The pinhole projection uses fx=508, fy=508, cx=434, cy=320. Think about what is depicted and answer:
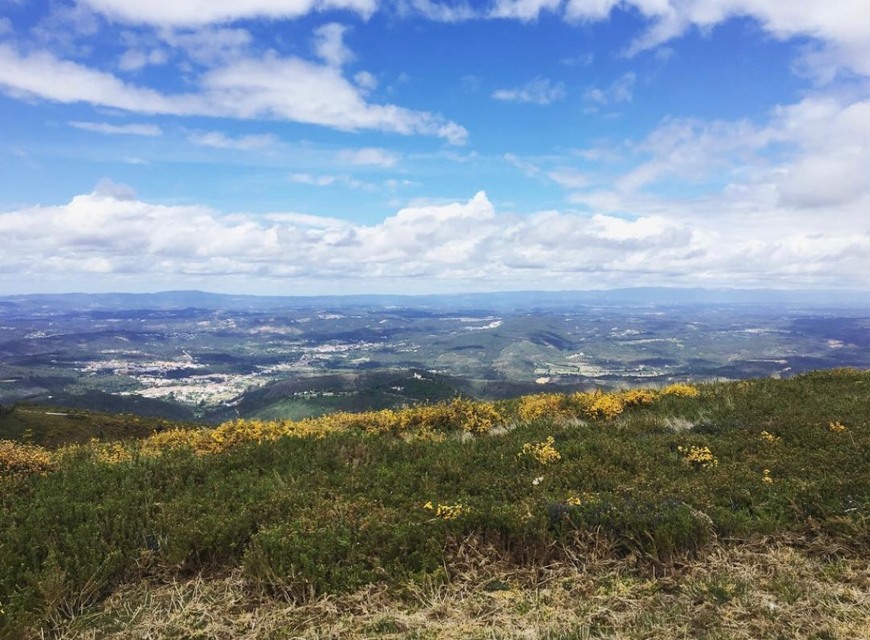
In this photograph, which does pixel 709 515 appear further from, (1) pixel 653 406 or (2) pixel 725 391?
(2) pixel 725 391

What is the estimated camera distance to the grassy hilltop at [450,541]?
586 cm

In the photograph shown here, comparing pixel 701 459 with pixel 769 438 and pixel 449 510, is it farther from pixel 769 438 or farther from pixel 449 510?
pixel 449 510

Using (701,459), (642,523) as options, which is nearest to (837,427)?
(701,459)

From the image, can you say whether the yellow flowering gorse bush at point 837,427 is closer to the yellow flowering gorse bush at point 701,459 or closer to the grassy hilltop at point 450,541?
the grassy hilltop at point 450,541

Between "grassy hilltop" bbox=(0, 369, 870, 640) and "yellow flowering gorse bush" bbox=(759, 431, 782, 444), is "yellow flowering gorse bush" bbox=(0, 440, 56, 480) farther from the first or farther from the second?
"yellow flowering gorse bush" bbox=(759, 431, 782, 444)

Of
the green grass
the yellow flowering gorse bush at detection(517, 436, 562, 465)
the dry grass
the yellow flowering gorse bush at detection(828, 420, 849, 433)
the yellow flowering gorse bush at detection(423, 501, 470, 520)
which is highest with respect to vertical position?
the yellow flowering gorse bush at detection(828, 420, 849, 433)

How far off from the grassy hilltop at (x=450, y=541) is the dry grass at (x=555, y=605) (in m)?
0.03

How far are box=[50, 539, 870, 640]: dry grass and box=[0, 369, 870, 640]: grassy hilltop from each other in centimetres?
3

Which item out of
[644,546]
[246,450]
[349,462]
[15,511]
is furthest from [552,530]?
[15,511]

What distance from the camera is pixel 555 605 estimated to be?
243 inches

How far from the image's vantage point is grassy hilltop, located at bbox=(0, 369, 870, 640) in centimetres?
586

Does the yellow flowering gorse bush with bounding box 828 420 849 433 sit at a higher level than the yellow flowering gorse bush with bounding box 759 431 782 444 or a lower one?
higher

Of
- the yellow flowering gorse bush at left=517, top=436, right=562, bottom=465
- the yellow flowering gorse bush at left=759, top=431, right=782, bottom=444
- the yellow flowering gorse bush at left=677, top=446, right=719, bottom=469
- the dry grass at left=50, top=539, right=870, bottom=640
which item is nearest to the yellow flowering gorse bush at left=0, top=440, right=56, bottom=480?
the dry grass at left=50, top=539, right=870, bottom=640

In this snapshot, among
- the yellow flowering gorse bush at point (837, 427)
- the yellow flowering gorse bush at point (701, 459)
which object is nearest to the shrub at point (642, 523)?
the yellow flowering gorse bush at point (701, 459)
